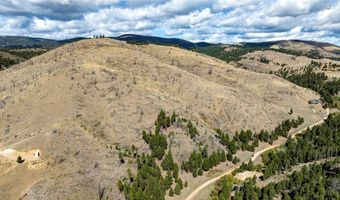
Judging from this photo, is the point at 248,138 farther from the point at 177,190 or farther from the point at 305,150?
the point at 177,190

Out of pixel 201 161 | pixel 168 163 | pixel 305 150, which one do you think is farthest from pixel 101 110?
pixel 305 150

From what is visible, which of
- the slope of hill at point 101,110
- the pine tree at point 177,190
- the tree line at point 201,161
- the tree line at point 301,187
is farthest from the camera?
the tree line at point 201,161

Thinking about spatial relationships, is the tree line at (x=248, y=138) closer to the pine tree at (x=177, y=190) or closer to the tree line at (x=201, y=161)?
the tree line at (x=201, y=161)

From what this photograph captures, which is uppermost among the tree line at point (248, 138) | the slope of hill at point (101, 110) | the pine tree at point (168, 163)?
the slope of hill at point (101, 110)

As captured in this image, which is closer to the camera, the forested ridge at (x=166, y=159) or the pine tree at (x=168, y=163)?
the forested ridge at (x=166, y=159)

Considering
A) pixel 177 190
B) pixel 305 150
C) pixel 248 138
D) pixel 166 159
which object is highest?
pixel 166 159

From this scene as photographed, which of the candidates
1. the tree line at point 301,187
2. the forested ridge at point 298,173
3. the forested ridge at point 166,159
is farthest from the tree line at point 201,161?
the tree line at point 301,187

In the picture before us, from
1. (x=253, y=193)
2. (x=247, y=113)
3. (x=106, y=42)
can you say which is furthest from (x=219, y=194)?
(x=106, y=42)

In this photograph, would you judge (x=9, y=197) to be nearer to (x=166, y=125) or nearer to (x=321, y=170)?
(x=166, y=125)
